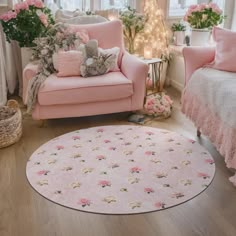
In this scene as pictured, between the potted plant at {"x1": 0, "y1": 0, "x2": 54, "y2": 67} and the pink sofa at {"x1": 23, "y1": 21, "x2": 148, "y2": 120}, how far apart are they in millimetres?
522

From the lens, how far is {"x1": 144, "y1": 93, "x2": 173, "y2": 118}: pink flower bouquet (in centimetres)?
338

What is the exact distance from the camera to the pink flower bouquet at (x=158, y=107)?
338 centimetres

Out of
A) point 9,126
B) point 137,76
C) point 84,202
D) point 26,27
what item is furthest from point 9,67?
point 84,202

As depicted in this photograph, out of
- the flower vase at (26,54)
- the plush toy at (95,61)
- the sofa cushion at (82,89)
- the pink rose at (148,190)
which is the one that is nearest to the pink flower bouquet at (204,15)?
the plush toy at (95,61)

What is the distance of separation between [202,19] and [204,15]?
5cm

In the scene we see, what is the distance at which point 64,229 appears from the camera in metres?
1.84

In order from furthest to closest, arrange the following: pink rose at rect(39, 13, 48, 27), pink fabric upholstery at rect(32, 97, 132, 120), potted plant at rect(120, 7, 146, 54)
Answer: potted plant at rect(120, 7, 146, 54) < pink rose at rect(39, 13, 48, 27) < pink fabric upholstery at rect(32, 97, 132, 120)

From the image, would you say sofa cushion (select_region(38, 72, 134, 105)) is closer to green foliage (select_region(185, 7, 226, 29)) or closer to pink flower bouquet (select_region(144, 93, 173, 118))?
pink flower bouquet (select_region(144, 93, 173, 118))

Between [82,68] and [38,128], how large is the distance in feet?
2.37

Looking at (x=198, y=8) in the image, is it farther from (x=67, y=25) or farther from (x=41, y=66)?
(x=41, y=66)

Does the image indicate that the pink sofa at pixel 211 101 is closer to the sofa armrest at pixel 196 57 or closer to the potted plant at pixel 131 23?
the sofa armrest at pixel 196 57

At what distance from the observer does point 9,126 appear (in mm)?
2768

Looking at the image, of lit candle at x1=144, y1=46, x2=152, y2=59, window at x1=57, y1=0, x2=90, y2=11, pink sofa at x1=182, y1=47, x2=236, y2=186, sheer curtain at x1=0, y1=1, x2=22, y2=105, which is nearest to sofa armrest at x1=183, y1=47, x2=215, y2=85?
pink sofa at x1=182, y1=47, x2=236, y2=186

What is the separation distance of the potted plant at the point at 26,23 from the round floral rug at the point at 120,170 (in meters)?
1.22
